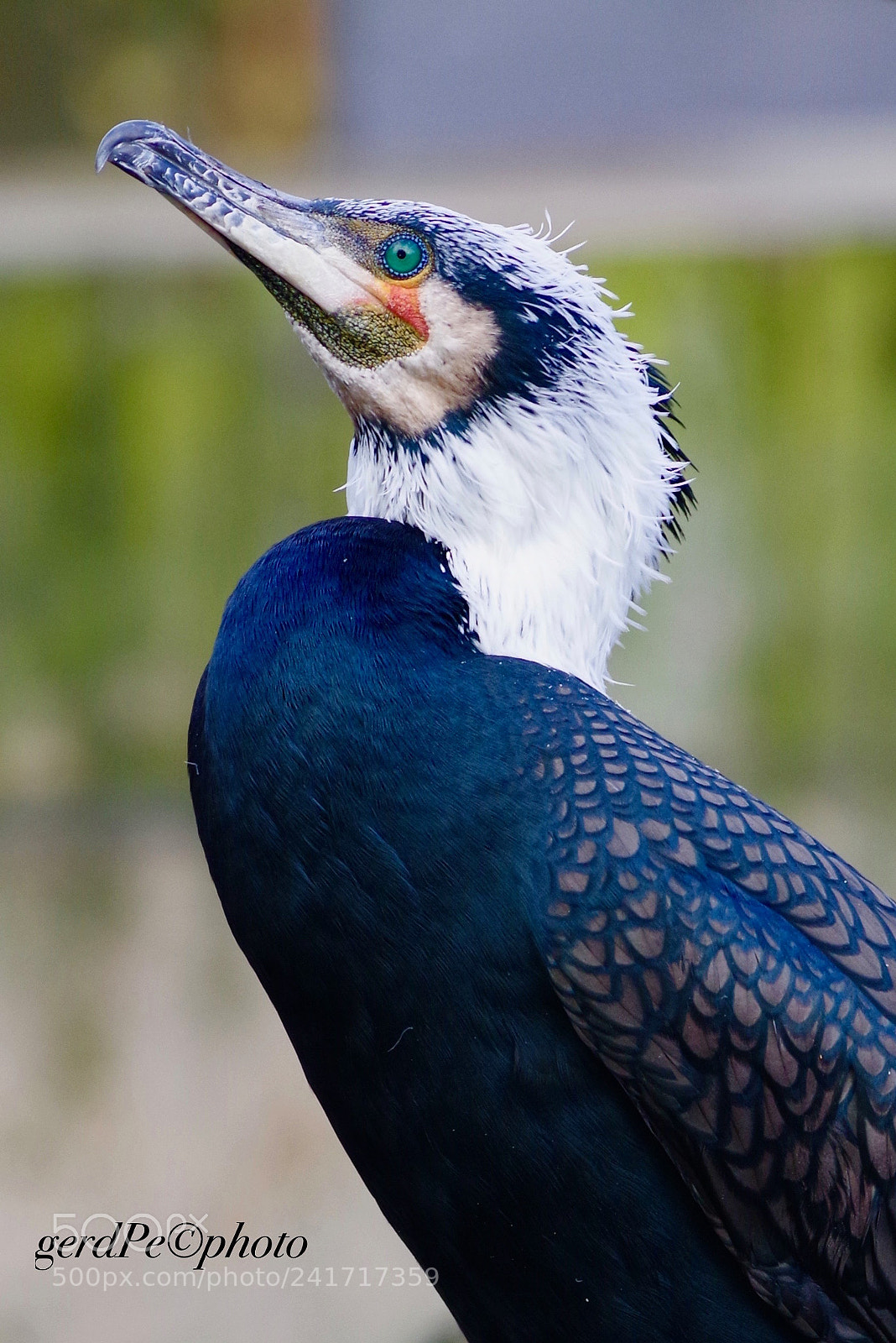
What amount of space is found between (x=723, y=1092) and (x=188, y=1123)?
2390 mm

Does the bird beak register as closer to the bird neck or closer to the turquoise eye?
the turquoise eye

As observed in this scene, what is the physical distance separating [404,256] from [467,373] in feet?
0.47

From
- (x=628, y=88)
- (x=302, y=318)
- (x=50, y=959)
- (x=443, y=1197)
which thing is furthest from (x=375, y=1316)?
(x=628, y=88)

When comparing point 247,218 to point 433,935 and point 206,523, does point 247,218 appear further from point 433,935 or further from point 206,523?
point 206,523

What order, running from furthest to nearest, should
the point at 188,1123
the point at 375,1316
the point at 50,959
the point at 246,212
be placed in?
the point at 50,959 → the point at 188,1123 → the point at 375,1316 → the point at 246,212

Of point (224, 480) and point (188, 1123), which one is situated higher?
point (224, 480)

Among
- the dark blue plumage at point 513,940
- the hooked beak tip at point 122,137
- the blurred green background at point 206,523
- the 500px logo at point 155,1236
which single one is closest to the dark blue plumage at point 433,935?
the dark blue plumage at point 513,940

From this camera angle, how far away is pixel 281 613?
1.47m

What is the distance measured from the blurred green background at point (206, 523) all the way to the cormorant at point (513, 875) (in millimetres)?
2069

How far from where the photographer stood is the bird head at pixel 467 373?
1528 millimetres

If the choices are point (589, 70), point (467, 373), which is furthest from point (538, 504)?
point (589, 70)

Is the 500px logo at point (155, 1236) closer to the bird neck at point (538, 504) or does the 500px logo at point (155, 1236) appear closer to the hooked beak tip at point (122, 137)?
the bird neck at point (538, 504)

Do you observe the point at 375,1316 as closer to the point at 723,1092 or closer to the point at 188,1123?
the point at 188,1123

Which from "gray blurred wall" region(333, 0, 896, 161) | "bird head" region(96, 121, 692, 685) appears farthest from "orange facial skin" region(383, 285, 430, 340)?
"gray blurred wall" region(333, 0, 896, 161)
